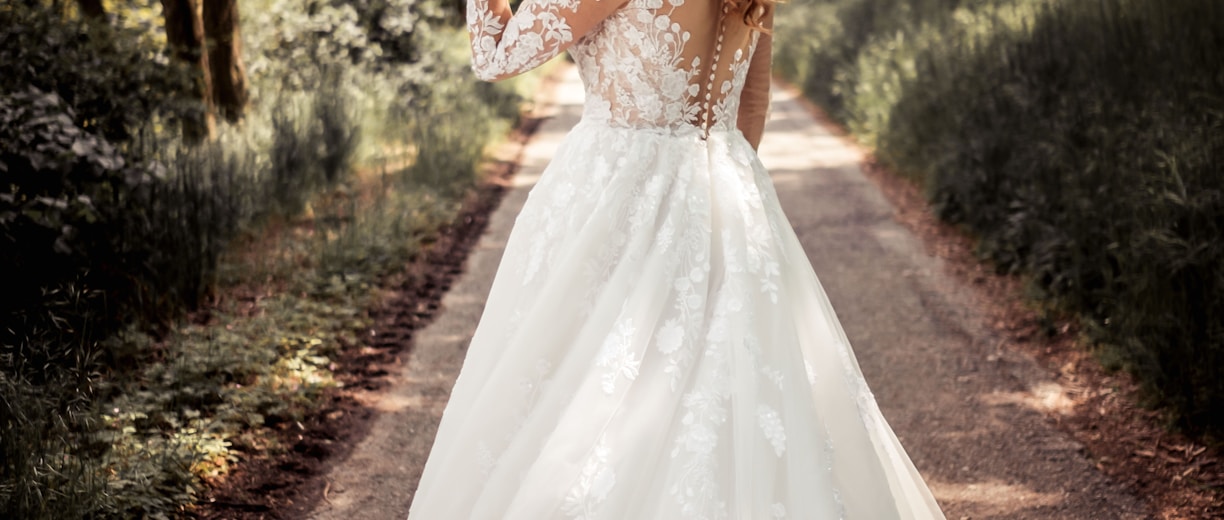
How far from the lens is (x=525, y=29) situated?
263 cm

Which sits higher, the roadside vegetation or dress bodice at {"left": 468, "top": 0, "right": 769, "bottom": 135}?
dress bodice at {"left": 468, "top": 0, "right": 769, "bottom": 135}

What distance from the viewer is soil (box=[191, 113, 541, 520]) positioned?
12.6ft

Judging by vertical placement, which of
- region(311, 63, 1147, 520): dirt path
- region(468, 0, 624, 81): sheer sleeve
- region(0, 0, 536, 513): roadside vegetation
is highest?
region(468, 0, 624, 81): sheer sleeve

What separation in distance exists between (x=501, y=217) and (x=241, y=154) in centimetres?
212

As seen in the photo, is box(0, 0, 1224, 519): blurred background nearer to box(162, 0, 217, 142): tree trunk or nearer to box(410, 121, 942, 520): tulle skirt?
box(162, 0, 217, 142): tree trunk

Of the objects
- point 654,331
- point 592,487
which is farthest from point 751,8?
point 592,487

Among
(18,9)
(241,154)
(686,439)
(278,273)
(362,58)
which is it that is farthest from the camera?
(362,58)

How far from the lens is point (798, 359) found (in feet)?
8.62

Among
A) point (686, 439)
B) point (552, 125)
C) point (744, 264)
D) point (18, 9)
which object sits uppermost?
point (18, 9)

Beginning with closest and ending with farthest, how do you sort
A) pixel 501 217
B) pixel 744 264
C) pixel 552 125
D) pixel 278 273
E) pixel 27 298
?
pixel 744 264 → pixel 27 298 → pixel 278 273 → pixel 501 217 → pixel 552 125

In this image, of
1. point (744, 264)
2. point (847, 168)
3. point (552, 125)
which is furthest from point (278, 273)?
point (552, 125)

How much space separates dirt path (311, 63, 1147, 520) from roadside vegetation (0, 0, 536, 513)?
1.47 feet

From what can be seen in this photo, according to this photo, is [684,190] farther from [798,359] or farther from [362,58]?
[362,58]

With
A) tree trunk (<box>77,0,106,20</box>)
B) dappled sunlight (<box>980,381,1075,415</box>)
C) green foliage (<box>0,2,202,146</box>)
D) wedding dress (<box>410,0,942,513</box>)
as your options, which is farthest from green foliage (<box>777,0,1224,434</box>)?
tree trunk (<box>77,0,106,20</box>)
